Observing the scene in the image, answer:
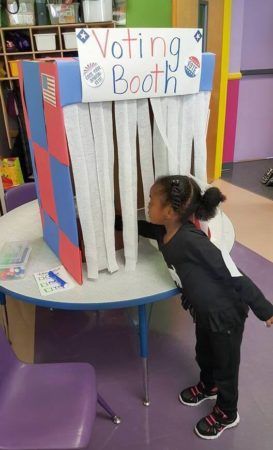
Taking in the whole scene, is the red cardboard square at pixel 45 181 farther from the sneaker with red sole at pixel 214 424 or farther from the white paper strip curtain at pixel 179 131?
the sneaker with red sole at pixel 214 424

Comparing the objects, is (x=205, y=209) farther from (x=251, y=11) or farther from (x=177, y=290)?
(x=251, y=11)

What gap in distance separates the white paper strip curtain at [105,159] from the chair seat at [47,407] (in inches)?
18.2

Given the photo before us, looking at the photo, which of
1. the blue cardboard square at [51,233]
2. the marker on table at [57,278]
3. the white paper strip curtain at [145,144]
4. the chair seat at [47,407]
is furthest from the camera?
the blue cardboard square at [51,233]

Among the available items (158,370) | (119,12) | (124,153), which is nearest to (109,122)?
(124,153)

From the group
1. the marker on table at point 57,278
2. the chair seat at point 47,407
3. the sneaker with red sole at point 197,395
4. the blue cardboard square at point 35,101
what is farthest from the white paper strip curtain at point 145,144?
the sneaker with red sole at point 197,395

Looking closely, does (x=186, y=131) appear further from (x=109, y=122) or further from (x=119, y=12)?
(x=119, y=12)

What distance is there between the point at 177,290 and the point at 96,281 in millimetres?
305

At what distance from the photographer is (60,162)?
1.30 meters

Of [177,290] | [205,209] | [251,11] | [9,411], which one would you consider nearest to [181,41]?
[205,209]

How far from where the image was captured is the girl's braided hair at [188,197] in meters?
1.29

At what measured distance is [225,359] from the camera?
1.38 meters

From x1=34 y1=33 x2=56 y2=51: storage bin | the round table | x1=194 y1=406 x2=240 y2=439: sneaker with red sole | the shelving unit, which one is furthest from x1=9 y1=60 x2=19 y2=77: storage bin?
x1=194 y1=406 x2=240 y2=439: sneaker with red sole

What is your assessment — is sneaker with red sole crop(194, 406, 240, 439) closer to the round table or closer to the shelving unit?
the round table

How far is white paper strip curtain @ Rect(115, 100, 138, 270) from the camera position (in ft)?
4.23
